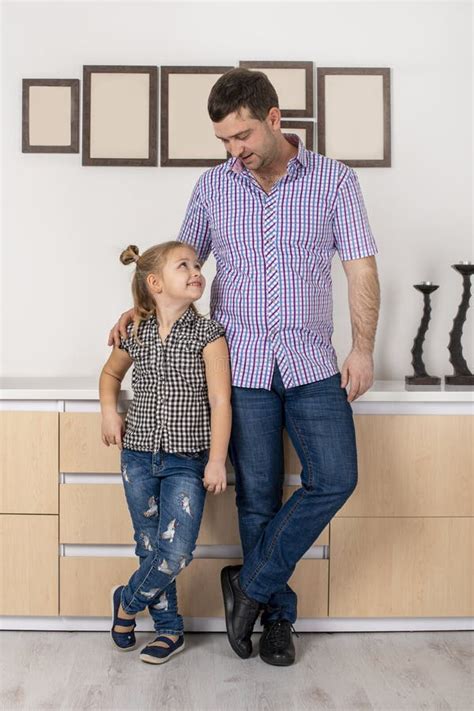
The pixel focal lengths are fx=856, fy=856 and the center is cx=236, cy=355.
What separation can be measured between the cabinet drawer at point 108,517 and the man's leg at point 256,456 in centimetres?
17

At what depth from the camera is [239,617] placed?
2.19 meters

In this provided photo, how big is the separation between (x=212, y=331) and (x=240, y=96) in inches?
22.7

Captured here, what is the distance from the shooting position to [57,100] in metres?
2.85

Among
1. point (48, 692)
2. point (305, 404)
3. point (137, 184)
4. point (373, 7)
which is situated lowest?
point (48, 692)

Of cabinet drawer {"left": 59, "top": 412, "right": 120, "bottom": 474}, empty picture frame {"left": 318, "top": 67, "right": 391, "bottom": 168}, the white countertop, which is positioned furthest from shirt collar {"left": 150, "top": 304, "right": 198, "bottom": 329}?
empty picture frame {"left": 318, "top": 67, "right": 391, "bottom": 168}

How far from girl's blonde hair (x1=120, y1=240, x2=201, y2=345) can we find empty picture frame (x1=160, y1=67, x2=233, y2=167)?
68cm

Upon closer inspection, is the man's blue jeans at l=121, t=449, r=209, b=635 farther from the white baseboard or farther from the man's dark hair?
the man's dark hair

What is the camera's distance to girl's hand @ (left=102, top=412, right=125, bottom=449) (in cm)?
225

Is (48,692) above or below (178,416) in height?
below

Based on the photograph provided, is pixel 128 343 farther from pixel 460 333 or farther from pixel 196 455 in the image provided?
pixel 460 333

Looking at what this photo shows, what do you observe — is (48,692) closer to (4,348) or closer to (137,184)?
(4,348)

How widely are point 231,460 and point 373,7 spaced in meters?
1.62

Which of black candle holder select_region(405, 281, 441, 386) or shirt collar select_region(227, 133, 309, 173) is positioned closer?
shirt collar select_region(227, 133, 309, 173)

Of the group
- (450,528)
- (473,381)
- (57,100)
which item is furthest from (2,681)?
(57,100)
